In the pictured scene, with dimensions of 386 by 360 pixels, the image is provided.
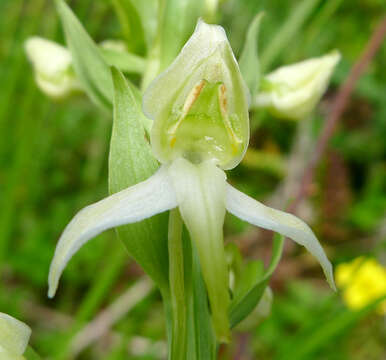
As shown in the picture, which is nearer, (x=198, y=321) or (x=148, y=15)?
(x=198, y=321)

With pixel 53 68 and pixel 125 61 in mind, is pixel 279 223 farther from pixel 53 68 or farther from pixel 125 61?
pixel 53 68

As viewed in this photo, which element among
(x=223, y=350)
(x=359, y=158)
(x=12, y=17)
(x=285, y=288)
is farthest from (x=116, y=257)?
(x=359, y=158)

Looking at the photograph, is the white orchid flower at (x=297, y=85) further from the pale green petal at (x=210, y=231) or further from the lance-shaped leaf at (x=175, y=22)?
the pale green petal at (x=210, y=231)

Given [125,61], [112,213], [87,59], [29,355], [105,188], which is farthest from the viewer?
[105,188]

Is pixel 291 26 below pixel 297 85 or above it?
above

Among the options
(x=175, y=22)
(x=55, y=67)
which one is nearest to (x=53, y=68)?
(x=55, y=67)

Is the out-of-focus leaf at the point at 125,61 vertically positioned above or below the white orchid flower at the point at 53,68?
above

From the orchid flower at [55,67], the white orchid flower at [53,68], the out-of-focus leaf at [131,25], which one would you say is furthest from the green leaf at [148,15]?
the white orchid flower at [53,68]

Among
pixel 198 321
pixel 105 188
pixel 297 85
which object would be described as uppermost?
pixel 297 85
